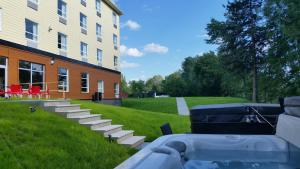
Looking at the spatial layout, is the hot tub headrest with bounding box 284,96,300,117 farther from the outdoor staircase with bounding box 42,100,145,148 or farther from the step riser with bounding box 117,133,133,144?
the step riser with bounding box 117,133,133,144

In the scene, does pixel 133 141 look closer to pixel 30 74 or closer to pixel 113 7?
pixel 30 74

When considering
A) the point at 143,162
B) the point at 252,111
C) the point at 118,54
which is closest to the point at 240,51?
the point at 118,54

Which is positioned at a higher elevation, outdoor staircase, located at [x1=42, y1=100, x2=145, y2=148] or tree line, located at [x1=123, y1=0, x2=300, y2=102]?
tree line, located at [x1=123, y1=0, x2=300, y2=102]

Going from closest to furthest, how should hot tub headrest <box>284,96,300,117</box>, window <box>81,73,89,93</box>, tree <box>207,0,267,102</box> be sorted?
hot tub headrest <box>284,96,300,117</box> < window <box>81,73,89,93</box> < tree <box>207,0,267,102</box>

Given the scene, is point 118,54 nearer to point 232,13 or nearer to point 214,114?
point 232,13

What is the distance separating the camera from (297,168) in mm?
5793

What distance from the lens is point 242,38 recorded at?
3212 centimetres

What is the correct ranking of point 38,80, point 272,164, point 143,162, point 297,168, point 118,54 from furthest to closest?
point 118,54
point 38,80
point 272,164
point 297,168
point 143,162

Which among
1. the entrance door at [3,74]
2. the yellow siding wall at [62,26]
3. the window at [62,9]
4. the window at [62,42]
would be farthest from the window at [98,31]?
the entrance door at [3,74]

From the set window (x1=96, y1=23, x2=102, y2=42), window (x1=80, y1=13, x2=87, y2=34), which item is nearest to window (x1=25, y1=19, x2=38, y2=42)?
window (x1=80, y1=13, x2=87, y2=34)

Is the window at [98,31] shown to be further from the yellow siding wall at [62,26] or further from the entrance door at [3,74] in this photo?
the entrance door at [3,74]

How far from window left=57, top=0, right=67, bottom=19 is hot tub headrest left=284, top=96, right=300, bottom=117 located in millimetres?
19194

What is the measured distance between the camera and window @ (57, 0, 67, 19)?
2211cm

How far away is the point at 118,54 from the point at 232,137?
28487 millimetres
